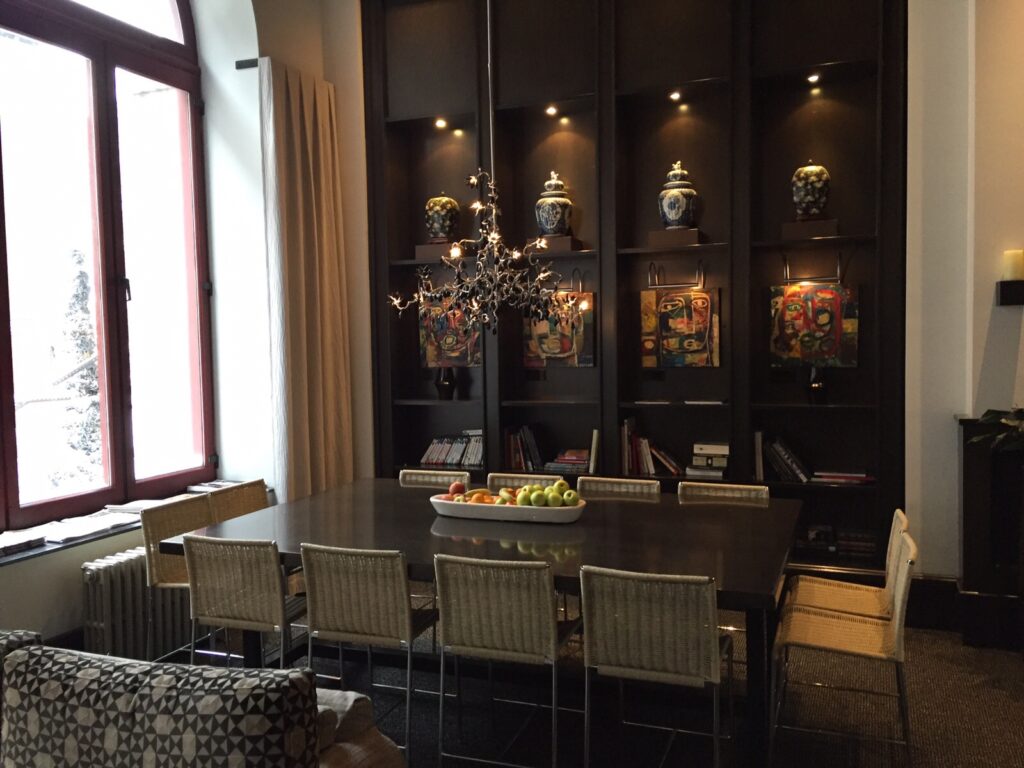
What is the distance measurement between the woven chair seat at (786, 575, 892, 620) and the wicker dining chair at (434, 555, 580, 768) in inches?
44.6

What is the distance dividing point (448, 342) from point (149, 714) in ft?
13.4

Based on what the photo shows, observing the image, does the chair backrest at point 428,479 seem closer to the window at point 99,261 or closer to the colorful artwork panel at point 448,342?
the colorful artwork panel at point 448,342

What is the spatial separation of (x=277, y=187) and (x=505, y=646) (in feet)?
10.5

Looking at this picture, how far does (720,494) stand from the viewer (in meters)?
3.97

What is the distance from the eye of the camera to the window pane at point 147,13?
457 centimetres

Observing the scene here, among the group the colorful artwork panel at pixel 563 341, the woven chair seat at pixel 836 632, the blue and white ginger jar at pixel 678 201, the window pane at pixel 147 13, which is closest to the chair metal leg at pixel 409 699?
the woven chair seat at pixel 836 632

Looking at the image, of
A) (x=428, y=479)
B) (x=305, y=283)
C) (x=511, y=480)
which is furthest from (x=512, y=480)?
(x=305, y=283)

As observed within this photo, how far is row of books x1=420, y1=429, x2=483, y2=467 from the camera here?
5570mm

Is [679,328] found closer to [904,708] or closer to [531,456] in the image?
[531,456]

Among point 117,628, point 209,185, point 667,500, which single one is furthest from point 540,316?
point 209,185

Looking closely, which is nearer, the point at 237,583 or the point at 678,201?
the point at 237,583

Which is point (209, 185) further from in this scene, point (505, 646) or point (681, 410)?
point (505, 646)

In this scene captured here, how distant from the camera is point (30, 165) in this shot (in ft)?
13.5

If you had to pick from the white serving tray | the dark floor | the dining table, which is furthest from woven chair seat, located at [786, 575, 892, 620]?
the white serving tray
